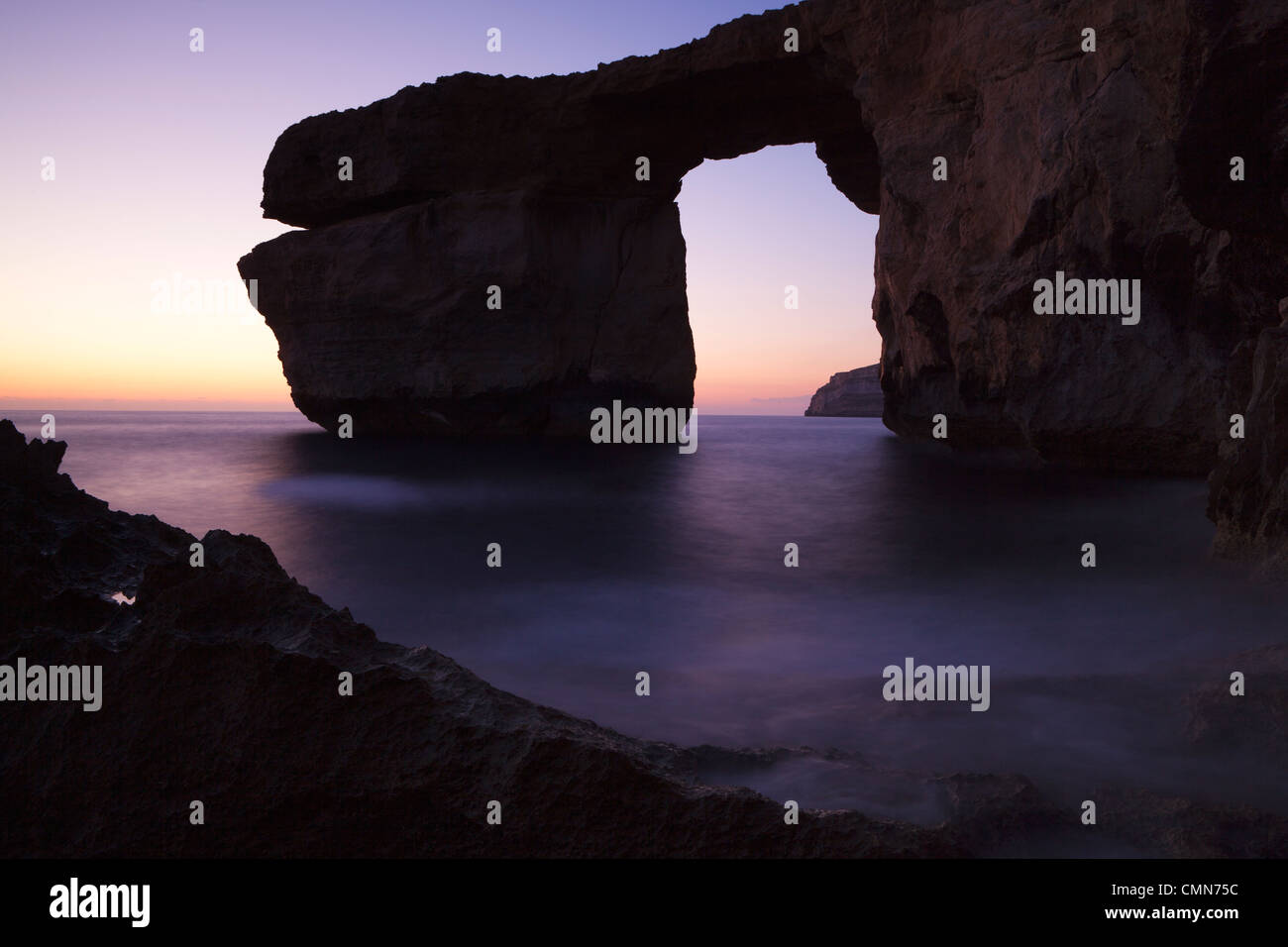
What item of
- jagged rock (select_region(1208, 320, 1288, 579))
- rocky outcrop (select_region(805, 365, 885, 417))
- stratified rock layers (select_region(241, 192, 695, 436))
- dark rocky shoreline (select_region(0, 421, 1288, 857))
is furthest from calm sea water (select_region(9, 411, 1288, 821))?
rocky outcrop (select_region(805, 365, 885, 417))

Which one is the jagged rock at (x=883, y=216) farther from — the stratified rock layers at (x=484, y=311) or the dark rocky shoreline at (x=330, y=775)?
the dark rocky shoreline at (x=330, y=775)

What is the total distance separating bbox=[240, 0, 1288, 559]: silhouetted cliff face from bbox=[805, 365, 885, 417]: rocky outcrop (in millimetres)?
48067

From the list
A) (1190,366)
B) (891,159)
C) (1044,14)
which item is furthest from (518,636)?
(891,159)

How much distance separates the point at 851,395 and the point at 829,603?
6824 cm

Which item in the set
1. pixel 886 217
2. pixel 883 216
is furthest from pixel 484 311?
pixel 886 217

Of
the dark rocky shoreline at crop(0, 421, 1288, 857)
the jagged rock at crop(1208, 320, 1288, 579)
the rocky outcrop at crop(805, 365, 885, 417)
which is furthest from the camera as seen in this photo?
the rocky outcrop at crop(805, 365, 885, 417)

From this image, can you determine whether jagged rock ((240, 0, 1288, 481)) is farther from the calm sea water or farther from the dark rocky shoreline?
the dark rocky shoreline

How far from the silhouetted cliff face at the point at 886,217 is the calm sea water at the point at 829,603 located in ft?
4.83

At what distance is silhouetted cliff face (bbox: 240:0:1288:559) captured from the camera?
27.9ft

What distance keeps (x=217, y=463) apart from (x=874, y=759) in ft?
62.5

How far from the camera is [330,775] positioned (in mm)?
1979

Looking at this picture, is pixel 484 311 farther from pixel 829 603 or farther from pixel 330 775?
pixel 330 775

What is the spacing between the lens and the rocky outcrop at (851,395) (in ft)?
227

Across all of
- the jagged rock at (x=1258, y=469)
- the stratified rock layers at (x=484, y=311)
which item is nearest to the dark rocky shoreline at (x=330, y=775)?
the jagged rock at (x=1258, y=469)
